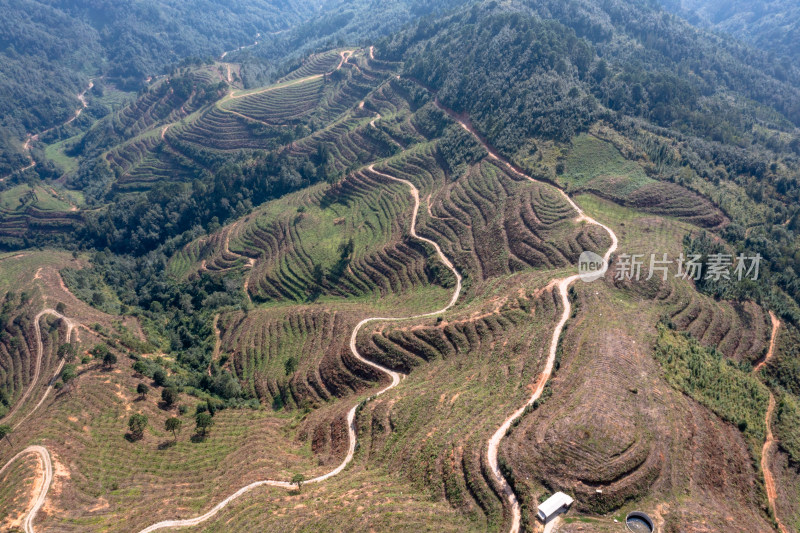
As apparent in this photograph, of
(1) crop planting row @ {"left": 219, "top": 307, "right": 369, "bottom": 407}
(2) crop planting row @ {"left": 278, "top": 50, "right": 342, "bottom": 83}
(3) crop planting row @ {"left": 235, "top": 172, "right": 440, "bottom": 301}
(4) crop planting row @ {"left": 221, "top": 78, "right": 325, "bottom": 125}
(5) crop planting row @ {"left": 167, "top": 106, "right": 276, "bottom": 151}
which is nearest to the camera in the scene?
(1) crop planting row @ {"left": 219, "top": 307, "right": 369, "bottom": 407}

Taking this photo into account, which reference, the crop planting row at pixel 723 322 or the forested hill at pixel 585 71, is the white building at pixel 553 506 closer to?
the crop planting row at pixel 723 322

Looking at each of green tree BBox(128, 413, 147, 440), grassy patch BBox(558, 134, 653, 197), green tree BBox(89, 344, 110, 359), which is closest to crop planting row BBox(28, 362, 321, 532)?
green tree BBox(128, 413, 147, 440)

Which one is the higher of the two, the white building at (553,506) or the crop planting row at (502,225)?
the crop planting row at (502,225)

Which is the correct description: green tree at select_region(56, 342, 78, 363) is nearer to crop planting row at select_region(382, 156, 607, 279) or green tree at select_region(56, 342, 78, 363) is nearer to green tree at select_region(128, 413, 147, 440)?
green tree at select_region(128, 413, 147, 440)

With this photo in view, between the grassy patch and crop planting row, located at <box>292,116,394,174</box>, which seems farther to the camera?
crop planting row, located at <box>292,116,394,174</box>

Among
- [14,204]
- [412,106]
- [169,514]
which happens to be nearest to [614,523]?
[169,514]

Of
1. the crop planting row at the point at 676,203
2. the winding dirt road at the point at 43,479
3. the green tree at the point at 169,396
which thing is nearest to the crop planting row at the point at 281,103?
the green tree at the point at 169,396
